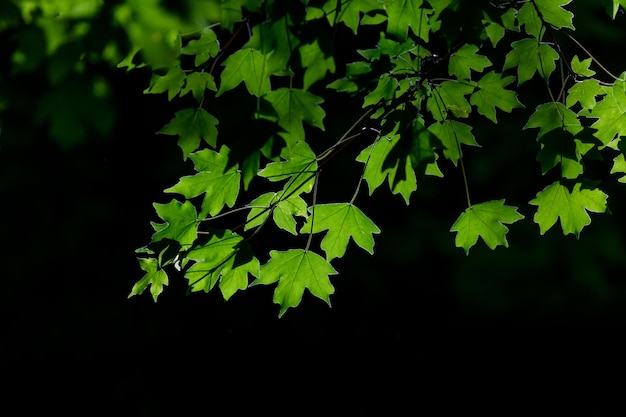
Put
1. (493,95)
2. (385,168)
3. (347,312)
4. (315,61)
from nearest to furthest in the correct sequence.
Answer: (315,61), (385,168), (493,95), (347,312)

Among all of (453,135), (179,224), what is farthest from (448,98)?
(179,224)

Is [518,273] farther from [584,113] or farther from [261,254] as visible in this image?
[584,113]

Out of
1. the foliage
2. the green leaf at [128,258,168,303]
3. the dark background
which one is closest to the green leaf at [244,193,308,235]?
the foliage

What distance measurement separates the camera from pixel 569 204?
1387mm

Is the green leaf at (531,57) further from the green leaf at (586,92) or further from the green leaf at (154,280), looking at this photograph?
the green leaf at (154,280)

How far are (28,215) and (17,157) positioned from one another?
366mm

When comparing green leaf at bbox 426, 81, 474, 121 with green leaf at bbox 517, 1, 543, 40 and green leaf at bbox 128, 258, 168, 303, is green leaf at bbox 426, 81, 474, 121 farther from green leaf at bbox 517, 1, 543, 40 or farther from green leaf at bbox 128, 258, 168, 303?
green leaf at bbox 128, 258, 168, 303

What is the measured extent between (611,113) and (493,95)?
0.27 m

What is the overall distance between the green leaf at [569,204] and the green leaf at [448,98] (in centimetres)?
31

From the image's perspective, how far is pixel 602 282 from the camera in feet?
12.4

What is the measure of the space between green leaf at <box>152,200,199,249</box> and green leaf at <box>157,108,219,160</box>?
12cm

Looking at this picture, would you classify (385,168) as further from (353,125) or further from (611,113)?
(611,113)

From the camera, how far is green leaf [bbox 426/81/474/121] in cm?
130

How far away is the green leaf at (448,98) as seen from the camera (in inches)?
51.2
